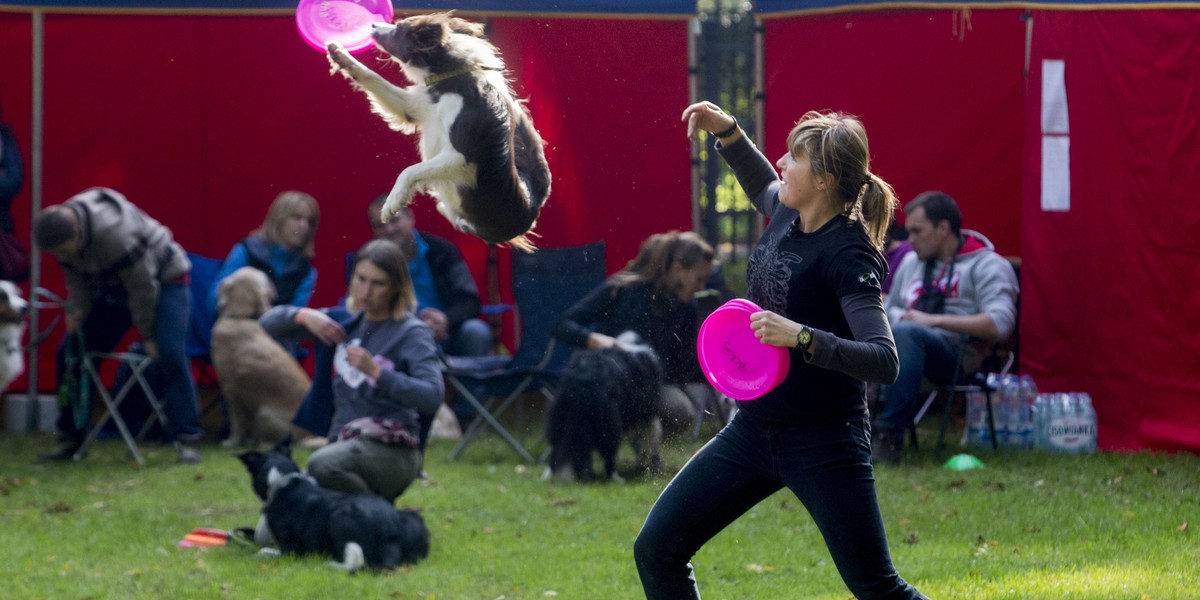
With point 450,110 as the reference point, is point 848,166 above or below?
below

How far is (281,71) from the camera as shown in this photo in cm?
390

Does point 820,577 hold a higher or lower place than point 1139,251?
lower

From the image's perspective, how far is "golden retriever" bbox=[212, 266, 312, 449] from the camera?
26.1 feet

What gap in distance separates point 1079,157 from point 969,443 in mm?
1662

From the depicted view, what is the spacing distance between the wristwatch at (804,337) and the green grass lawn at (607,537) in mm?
1399

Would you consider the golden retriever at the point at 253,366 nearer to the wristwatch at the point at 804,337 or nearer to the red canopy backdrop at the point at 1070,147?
the red canopy backdrop at the point at 1070,147

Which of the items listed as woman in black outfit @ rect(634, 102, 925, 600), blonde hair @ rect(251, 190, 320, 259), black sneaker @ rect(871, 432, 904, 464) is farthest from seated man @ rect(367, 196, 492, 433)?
black sneaker @ rect(871, 432, 904, 464)

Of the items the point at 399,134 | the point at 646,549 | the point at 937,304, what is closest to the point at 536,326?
the point at 646,549

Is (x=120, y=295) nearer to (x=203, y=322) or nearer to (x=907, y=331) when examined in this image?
(x=203, y=322)

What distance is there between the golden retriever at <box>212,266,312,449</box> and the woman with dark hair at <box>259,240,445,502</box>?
2.53 metres

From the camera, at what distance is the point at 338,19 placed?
322cm

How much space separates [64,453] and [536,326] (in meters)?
4.30

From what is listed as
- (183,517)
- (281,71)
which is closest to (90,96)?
(183,517)

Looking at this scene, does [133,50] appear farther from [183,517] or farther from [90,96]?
[183,517]
